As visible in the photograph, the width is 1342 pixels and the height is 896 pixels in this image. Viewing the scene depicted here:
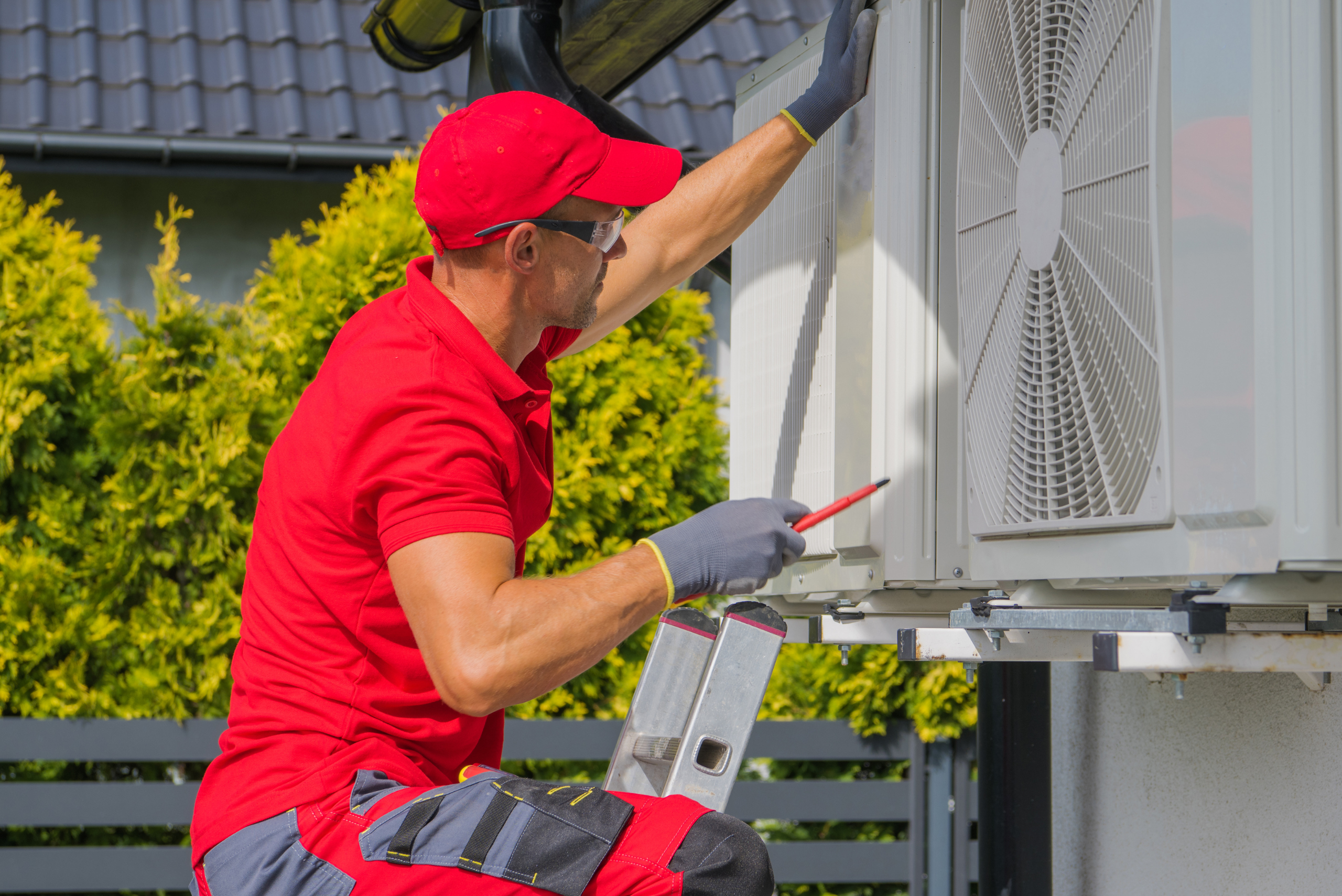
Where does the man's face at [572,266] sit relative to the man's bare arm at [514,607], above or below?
above

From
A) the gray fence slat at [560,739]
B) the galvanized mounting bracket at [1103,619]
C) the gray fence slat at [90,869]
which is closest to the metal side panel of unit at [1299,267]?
the galvanized mounting bracket at [1103,619]

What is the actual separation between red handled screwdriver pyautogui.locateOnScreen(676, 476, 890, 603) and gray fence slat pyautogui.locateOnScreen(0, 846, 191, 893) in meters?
2.94

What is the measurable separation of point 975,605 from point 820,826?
306 centimetres

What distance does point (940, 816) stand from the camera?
4.23 m

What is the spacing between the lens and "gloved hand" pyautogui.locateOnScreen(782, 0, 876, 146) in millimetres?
1981

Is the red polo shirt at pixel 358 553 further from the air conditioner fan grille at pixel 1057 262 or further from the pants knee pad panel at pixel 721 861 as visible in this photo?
the air conditioner fan grille at pixel 1057 262

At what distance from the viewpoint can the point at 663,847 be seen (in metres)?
1.52

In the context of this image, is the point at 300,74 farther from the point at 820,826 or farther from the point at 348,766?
the point at 348,766

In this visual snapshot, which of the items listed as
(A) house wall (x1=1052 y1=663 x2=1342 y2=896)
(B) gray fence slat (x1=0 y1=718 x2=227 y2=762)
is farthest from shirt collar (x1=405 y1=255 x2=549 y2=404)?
(B) gray fence slat (x1=0 y1=718 x2=227 y2=762)

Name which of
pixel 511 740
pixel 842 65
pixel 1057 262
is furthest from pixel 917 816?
pixel 1057 262

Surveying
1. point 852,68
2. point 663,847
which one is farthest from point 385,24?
point 663,847

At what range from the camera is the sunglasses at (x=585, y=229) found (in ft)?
5.57

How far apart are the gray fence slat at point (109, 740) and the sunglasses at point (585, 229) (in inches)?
111

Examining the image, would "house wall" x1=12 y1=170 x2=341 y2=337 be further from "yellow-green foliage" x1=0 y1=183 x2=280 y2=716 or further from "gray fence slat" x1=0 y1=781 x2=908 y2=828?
"gray fence slat" x1=0 y1=781 x2=908 y2=828
